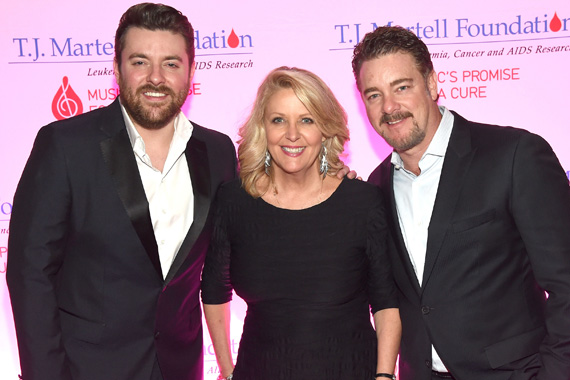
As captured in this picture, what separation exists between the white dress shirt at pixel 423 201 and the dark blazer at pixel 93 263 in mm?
857

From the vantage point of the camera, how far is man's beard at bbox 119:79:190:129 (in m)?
2.55

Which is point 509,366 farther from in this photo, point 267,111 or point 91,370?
point 91,370

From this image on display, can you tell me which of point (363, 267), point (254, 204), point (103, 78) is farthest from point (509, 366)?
point (103, 78)

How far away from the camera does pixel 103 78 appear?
379 centimetres

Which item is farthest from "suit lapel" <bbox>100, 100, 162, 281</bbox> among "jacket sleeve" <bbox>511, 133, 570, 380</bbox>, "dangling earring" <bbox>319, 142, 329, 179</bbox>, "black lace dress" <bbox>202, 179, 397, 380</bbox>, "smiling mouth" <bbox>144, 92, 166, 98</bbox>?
"jacket sleeve" <bbox>511, 133, 570, 380</bbox>

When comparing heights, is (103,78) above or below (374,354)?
above

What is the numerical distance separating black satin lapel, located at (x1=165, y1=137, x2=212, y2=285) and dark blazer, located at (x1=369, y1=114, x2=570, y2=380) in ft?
3.01

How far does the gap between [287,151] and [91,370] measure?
3.96 ft

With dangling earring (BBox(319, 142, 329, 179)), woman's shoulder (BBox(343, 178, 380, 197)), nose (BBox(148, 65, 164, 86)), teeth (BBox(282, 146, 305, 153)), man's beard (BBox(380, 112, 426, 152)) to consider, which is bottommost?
woman's shoulder (BBox(343, 178, 380, 197))

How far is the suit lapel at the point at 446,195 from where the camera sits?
2344 millimetres

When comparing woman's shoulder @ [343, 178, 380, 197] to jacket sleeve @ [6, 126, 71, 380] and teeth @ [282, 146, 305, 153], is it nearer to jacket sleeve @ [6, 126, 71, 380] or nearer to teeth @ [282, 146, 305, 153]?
teeth @ [282, 146, 305, 153]

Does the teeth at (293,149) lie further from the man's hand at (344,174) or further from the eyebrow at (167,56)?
the eyebrow at (167,56)

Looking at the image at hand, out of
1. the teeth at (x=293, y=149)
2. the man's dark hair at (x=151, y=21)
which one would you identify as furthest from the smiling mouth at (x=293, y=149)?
the man's dark hair at (x=151, y=21)

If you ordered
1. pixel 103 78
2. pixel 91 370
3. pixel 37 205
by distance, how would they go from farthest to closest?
pixel 103 78 → pixel 91 370 → pixel 37 205
